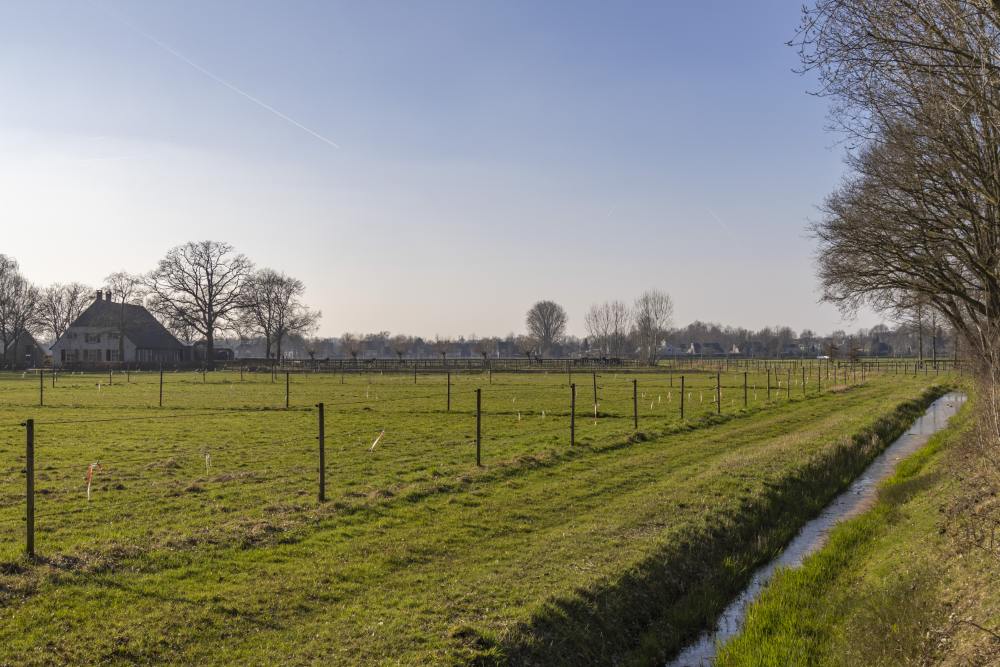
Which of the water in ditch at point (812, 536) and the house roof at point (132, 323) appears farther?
the house roof at point (132, 323)

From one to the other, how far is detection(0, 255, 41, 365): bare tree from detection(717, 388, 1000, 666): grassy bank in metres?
102

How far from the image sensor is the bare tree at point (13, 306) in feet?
306

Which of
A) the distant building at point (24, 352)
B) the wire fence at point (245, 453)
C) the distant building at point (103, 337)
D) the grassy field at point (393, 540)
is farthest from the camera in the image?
the distant building at point (103, 337)

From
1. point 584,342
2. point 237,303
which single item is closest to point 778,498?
point 237,303

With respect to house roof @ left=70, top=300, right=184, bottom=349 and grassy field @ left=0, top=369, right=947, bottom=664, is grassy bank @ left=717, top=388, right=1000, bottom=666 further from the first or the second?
house roof @ left=70, top=300, right=184, bottom=349

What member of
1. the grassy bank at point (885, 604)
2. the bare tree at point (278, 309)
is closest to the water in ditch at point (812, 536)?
the grassy bank at point (885, 604)

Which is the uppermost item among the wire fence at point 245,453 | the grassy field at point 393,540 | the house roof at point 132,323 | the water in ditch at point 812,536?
the house roof at point 132,323

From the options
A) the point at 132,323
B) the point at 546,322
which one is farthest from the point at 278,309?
the point at 546,322

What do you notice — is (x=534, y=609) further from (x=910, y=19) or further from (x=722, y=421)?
(x=722, y=421)

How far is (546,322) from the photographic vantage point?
6890 inches

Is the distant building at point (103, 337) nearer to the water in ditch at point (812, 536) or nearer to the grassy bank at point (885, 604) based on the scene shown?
the water in ditch at point (812, 536)

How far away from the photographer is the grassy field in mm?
7324

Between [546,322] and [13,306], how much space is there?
109 m

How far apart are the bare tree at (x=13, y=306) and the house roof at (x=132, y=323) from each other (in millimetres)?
5684
